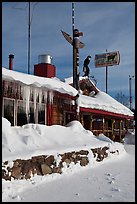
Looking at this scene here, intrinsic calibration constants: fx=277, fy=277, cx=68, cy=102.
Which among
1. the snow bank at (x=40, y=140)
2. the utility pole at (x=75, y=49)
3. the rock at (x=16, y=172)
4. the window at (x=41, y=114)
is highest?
the utility pole at (x=75, y=49)

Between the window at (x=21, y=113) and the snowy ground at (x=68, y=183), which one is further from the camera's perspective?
the window at (x=21, y=113)

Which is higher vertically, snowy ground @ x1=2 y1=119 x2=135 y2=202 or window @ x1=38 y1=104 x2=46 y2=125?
window @ x1=38 y1=104 x2=46 y2=125

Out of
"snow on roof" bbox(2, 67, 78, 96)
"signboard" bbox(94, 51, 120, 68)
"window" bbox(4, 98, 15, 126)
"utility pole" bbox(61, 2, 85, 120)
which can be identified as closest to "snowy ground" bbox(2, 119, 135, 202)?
"snow on roof" bbox(2, 67, 78, 96)

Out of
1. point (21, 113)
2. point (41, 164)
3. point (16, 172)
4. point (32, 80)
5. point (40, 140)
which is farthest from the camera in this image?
point (21, 113)

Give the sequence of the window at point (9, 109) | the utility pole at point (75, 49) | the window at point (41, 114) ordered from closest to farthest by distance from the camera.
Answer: the window at point (9, 109), the window at point (41, 114), the utility pole at point (75, 49)

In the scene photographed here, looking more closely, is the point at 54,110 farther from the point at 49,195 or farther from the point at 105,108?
the point at 49,195

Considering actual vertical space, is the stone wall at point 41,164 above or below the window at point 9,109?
below

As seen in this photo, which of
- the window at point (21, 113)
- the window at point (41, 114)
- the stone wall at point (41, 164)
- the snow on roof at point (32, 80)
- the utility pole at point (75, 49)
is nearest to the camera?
the stone wall at point (41, 164)

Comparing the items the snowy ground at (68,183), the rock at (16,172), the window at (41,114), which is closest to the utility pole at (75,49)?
the window at (41,114)

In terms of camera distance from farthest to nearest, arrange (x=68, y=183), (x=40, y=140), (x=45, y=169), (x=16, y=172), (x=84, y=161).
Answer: (x=84, y=161), (x=40, y=140), (x=45, y=169), (x=68, y=183), (x=16, y=172)

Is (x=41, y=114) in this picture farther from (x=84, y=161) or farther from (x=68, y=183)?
(x=68, y=183)

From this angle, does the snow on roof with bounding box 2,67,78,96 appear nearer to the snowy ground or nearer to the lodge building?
the lodge building

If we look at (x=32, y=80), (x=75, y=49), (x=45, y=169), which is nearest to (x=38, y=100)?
(x=32, y=80)

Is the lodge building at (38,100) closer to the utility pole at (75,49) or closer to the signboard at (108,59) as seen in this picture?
the utility pole at (75,49)
